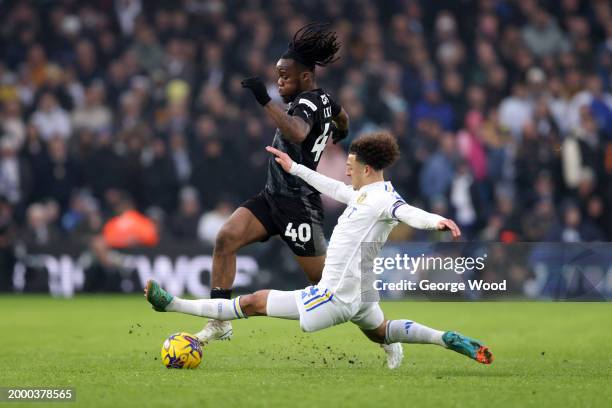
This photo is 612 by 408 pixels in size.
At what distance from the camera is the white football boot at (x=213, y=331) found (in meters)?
8.99

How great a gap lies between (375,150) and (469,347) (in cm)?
151

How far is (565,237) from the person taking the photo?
674 inches

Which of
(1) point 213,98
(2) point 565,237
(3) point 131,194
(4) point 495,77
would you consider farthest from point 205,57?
(2) point 565,237

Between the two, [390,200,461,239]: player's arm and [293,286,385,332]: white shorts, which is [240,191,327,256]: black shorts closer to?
[293,286,385,332]: white shorts

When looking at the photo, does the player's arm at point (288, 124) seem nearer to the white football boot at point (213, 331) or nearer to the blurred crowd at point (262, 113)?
the white football boot at point (213, 331)

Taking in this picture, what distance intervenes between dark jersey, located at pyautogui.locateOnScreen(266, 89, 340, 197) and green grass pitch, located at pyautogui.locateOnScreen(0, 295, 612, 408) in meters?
1.35

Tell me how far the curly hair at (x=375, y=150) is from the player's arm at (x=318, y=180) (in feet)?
0.86

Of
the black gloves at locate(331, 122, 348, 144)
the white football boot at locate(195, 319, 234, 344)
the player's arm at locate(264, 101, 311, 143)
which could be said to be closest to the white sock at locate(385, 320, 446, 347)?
the white football boot at locate(195, 319, 234, 344)

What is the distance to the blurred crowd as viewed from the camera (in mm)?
17938

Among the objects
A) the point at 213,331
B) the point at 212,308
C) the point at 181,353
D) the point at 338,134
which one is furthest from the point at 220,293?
the point at 338,134

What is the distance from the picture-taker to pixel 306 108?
354 inches

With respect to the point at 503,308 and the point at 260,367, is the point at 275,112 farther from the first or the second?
the point at 503,308

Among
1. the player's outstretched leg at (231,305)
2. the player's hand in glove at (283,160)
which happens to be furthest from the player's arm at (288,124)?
the player's outstretched leg at (231,305)

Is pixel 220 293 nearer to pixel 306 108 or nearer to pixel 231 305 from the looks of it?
pixel 231 305
